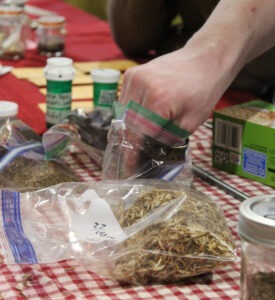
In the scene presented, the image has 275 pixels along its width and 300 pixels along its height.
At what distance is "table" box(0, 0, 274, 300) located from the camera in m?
0.80

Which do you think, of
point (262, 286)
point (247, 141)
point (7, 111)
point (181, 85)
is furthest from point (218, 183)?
point (262, 286)

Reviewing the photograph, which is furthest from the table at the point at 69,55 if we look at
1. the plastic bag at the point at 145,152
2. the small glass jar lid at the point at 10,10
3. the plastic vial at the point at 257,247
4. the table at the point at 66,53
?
the plastic vial at the point at 257,247

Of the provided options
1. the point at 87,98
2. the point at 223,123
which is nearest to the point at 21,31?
the point at 87,98

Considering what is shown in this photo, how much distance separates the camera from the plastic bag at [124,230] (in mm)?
805

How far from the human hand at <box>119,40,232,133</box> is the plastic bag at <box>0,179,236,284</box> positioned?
0.10 m

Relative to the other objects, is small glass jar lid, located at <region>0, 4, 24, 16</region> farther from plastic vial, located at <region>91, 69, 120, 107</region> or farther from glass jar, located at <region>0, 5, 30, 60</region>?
plastic vial, located at <region>91, 69, 120, 107</region>

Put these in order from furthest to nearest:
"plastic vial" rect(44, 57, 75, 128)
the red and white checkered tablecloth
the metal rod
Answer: "plastic vial" rect(44, 57, 75, 128)
the metal rod
the red and white checkered tablecloth

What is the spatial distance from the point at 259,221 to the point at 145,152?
14.9 inches

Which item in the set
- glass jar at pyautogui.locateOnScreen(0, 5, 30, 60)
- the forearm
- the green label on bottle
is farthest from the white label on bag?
glass jar at pyautogui.locateOnScreen(0, 5, 30, 60)

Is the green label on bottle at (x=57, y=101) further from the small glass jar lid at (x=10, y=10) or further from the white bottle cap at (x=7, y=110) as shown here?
the small glass jar lid at (x=10, y=10)

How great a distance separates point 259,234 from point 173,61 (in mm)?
380

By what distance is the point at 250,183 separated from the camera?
1.14m

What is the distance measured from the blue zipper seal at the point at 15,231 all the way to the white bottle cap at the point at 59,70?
41 cm

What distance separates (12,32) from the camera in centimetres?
184
